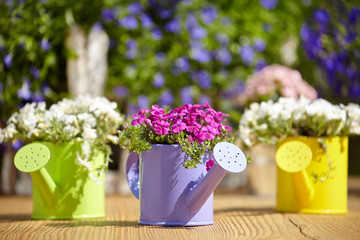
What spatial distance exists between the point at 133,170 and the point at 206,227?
0.83 feet

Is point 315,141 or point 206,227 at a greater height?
point 315,141

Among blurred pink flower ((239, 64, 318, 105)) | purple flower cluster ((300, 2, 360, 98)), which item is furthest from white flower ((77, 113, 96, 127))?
purple flower cluster ((300, 2, 360, 98))

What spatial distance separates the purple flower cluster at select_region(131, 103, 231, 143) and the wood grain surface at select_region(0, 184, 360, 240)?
0.21 metres

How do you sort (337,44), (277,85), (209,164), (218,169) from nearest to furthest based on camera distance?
(218,169), (209,164), (277,85), (337,44)

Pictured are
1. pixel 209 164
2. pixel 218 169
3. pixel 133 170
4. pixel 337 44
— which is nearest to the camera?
pixel 218 169

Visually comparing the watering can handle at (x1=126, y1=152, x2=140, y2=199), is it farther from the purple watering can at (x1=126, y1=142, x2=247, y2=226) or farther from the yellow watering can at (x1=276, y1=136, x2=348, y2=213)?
the yellow watering can at (x1=276, y1=136, x2=348, y2=213)

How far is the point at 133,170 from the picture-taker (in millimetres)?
1308

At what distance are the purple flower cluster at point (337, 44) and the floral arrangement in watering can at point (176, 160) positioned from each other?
1714 millimetres

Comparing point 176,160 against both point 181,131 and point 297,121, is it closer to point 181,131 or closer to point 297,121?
point 181,131

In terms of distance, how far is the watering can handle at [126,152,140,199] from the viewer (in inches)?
50.8

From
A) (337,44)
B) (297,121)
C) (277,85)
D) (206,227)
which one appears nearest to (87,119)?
(206,227)

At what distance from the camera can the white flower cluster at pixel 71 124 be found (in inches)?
52.5

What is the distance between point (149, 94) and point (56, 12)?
56 cm

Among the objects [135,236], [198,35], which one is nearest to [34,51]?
[198,35]
